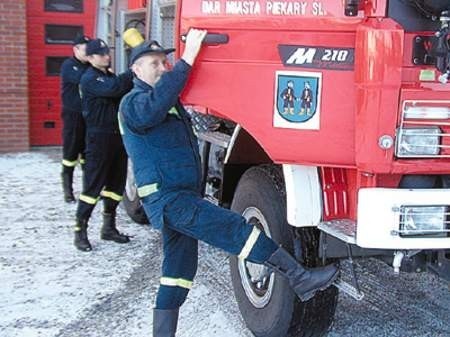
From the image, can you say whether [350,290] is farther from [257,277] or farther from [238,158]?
[238,158]

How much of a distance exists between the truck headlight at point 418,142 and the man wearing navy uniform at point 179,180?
86 centimetres

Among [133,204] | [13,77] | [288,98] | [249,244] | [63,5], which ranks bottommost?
[133,204]

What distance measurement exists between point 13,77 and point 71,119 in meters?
3.38

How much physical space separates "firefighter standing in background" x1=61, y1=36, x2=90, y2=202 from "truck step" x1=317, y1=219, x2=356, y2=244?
4.46 m

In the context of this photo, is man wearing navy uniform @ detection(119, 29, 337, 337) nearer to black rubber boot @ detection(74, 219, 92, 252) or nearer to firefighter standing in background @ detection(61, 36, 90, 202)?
black rubber boot @ detection(74, 219, 92, 252)

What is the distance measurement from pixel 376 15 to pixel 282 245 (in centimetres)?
137

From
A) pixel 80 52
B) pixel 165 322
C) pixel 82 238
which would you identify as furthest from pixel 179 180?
pixel 80 52

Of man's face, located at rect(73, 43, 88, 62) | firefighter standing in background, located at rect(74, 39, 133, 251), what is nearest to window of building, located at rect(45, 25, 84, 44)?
man's face, located at rect(73, 43, 88, 62)

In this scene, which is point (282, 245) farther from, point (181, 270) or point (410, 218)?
point (410, 218)

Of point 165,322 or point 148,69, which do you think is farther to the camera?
point 165,322

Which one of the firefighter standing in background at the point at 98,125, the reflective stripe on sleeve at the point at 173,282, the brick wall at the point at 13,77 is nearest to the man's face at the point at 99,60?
the firefighter standing in background at the point at 98,125

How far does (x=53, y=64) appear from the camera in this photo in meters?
11.1

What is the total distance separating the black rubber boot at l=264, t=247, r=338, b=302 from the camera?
3691 mm

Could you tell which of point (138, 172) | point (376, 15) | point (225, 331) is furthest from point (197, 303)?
point (376, 15)
